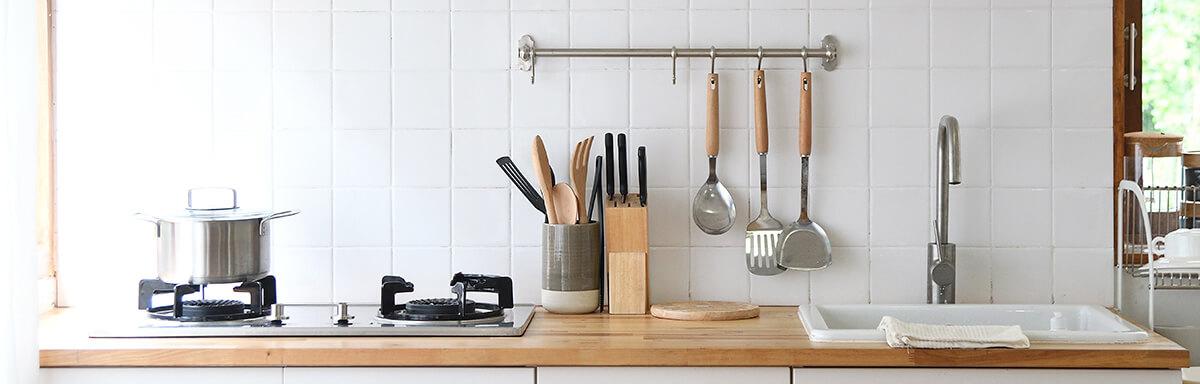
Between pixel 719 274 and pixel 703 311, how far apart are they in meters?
0.21

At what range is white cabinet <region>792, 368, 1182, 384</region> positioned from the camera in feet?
6.47

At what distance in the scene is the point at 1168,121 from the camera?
2.52m

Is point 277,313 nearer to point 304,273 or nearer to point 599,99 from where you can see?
point 304,273

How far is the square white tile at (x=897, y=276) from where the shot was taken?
248 centimetres

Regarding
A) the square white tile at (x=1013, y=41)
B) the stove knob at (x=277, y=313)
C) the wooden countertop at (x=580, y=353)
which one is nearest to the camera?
the wooden countertop at (x=580, y=353)

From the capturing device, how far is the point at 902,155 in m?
2.46

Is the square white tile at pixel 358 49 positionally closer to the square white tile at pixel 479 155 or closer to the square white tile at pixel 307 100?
the square white tile at pixel 307 100

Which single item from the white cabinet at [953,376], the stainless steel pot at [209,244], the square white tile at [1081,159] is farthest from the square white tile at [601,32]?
the square white tile at [1081,159]

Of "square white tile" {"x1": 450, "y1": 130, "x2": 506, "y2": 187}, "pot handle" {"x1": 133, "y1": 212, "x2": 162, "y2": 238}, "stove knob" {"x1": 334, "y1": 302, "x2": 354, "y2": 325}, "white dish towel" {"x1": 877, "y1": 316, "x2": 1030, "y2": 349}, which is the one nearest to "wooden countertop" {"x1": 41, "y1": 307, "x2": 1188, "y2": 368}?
"white dish towel" {"x1": 877, "y1": 316, "x2": 1030, "y2": 349}

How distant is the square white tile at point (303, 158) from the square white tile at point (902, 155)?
1165mm

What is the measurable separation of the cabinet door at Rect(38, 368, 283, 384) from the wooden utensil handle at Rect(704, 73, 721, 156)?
968 millimetres

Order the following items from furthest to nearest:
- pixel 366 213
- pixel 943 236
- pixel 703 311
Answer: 1. pixel 366 213
2. pixel 943 236
3. pixel 703 311

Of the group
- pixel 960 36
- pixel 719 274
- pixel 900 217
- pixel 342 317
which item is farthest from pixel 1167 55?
pixel 342 317

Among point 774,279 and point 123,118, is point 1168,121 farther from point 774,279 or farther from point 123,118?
point 123,118
